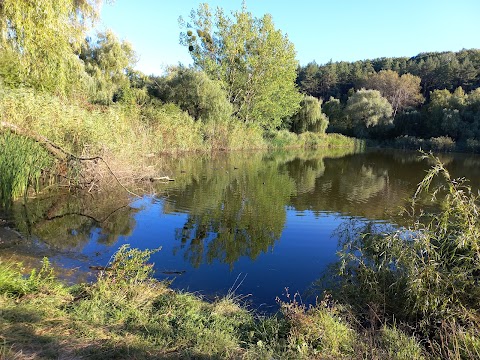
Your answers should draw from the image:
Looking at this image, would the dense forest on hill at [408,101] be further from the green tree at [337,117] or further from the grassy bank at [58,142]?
the grassy bank at [58,142]

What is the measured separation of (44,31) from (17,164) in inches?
138

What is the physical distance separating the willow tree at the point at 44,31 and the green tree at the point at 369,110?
5515 cm

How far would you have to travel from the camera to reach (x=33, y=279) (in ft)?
14.5

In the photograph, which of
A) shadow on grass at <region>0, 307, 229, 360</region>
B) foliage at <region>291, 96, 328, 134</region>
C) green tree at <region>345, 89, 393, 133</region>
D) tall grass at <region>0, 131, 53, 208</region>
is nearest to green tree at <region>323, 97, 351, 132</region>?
green tree at <region>345, 89, 393, 133</region>

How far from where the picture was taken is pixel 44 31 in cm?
869

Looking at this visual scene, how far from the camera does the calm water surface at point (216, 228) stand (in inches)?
245

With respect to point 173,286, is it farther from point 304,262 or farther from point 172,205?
point 172,205

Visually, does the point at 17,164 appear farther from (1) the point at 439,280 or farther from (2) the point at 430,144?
(2) the point at 430,144

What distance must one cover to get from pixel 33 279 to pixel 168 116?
21879 millimetres

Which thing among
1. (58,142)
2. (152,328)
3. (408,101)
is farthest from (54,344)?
(408,101)

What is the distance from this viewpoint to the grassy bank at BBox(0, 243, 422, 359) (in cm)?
325

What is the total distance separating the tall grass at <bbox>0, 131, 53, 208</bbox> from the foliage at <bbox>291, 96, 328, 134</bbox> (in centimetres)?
4039

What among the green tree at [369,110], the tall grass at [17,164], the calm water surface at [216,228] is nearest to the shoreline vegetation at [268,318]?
the calm water surface at [216,228]

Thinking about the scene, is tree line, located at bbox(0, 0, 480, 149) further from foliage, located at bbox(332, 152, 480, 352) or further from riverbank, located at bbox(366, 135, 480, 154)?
foliage, located at bbox(332, 152, 480, 352)
